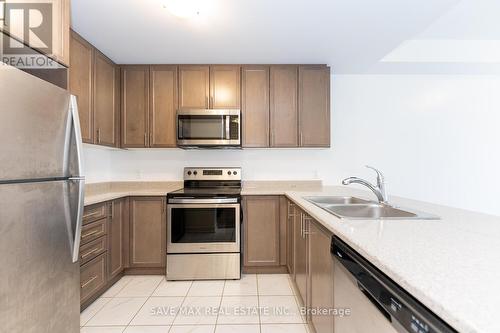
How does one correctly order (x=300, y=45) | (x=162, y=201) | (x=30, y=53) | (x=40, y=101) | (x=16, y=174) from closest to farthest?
1. (x=16, y=174)
2. (x=40, y=101)
3. (x=30, y=53)
4. (x=300, y=45)
5. (x=162, y=201)

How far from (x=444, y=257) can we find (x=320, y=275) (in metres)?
0.77

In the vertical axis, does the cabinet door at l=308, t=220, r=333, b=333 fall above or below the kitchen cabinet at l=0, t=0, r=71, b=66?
below

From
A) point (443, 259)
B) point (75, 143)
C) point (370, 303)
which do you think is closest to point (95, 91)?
point (75, 143)

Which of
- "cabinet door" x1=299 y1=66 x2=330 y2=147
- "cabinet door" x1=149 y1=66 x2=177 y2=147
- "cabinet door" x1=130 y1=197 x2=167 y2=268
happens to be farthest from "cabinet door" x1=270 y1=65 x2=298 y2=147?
"cabinet door" x1=130 y1=197 x2=167 y2=268

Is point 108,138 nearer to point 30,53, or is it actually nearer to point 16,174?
point 30,53

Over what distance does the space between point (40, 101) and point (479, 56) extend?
395 cm

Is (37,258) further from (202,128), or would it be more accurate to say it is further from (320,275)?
(202,128)

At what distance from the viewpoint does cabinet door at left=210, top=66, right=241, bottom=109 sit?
280cm

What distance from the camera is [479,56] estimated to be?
9.09 ft

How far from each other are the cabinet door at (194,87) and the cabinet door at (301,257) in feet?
5.38

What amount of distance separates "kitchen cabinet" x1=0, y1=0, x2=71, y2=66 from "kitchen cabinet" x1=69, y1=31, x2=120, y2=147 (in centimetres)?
77

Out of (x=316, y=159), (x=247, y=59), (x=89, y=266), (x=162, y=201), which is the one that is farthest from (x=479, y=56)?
(x=89, y=266)

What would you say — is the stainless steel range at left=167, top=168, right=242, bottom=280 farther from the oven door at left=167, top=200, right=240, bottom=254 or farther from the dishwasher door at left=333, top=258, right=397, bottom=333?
the dishwasher door at left=333, top=258, right=397, bottom=333

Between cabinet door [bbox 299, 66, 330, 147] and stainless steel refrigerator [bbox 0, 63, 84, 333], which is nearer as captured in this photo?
stainless steel refrigerator [bbox 0, 63, 84, 333]
